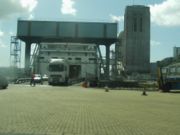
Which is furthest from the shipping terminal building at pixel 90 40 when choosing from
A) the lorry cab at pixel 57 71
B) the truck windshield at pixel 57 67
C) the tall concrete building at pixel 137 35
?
the truck windshield at pixel 57 67

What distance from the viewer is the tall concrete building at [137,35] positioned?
596 ft

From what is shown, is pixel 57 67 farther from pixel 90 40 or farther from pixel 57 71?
pixel 90 40

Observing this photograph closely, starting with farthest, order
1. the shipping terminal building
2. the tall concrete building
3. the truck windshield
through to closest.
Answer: the tall concrete building → the shipping terminal building → the truck windshield

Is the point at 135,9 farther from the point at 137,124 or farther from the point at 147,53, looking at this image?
the point at 137,124

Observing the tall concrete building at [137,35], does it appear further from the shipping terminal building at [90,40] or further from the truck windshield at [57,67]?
the truck windshield at [57,67]

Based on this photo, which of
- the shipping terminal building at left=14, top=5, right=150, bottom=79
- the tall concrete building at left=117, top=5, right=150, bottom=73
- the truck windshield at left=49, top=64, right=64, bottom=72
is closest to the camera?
the truck windshield at left=49, top=64, right=64, bottom=72

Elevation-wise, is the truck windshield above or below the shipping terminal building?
below

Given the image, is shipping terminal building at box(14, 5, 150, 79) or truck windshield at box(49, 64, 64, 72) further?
shipping terminal building at box(14, 5, 150, 79)

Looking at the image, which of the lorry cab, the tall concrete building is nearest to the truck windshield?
the lorry cab

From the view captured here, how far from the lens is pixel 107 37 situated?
130 metres

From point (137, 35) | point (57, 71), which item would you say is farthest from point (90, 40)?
point (57, 71)

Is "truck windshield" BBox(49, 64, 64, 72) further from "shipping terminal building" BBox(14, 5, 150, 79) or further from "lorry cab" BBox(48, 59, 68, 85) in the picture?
"shipping terminal building" BBox(14, 5, 150, 79)

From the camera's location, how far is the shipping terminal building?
3548 inches

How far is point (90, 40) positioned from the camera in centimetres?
13300
